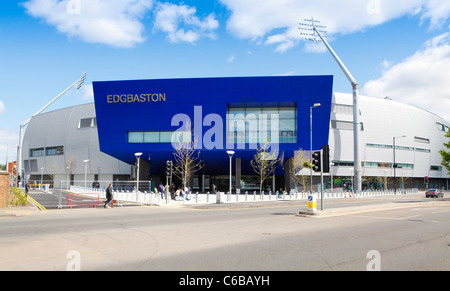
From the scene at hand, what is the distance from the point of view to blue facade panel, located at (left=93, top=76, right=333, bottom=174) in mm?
46250

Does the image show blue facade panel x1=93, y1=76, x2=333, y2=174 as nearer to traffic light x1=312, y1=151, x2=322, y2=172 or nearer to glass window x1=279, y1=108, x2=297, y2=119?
glass window x1=279, y1=108, x2=297, y2=119

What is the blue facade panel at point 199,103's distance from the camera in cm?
4625

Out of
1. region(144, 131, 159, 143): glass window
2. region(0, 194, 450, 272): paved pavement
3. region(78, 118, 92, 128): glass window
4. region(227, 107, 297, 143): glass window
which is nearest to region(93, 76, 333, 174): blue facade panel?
region(144, 131, 159, 143): glass window

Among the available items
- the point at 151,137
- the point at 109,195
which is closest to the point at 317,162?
the point at 109,195

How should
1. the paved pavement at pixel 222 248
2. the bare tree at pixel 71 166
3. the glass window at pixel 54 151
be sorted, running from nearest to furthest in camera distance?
the paved pavement at pixel 222 248 < the bare tree at pixel 71 166 < the glass window at pixel 54 151

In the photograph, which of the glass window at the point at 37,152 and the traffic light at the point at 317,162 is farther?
the glass window at the point at 37,152

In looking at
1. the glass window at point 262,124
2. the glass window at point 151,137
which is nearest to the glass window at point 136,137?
the glass window at point 151,137

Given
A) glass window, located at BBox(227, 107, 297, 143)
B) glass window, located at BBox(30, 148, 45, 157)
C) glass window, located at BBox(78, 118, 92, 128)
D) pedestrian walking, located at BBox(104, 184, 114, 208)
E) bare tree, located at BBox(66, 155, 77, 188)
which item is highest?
A: glass window, located at BBox(78, 118, 92, 128)

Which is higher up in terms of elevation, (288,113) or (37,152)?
(288,113)

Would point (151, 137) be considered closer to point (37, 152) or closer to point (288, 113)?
point (288, 113)

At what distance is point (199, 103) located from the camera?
154ft

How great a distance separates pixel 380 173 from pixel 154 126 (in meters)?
54.6

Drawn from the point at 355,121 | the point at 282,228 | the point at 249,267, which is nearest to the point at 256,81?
the point at 355,121

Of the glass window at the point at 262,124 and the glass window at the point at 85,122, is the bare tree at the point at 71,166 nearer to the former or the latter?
the glass window at the point at 85,122
